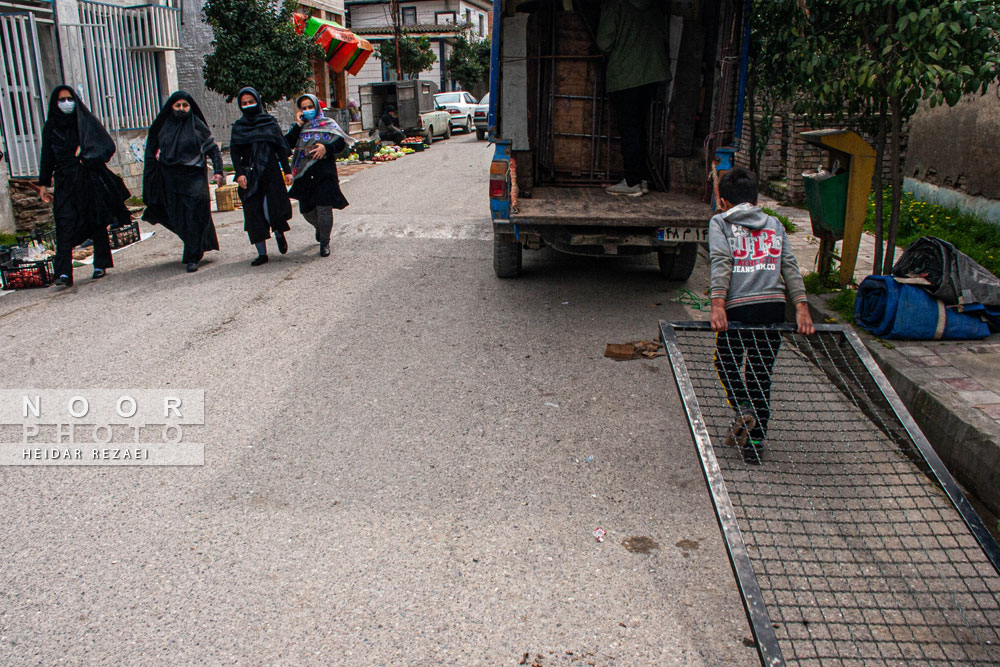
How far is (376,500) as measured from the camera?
3701 mm

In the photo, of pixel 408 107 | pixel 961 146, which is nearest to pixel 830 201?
pixel 961 146

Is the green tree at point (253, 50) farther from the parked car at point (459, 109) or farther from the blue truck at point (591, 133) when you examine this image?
the parked car at point (459, 109)

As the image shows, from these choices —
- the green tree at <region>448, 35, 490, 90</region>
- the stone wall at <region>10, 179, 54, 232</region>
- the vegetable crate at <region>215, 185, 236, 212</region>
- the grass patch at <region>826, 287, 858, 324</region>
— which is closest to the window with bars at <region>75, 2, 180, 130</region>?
the vegetable crate at <region>215, 185, 236, 212</region>

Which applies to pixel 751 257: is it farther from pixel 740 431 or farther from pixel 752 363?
pixel 740 431

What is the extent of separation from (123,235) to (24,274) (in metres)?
2.28

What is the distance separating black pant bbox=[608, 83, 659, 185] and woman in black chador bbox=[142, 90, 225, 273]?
4.27 metres

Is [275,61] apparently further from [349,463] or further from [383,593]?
[383,593]

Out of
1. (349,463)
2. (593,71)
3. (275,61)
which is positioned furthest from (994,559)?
(275,61)

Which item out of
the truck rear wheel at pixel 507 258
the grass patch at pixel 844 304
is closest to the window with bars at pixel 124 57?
the truck rear wheel at pixel 507 258

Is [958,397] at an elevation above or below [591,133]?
below

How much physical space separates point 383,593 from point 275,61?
16.4 metres

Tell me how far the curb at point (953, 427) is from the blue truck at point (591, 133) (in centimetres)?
209

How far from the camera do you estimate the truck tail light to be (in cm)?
658

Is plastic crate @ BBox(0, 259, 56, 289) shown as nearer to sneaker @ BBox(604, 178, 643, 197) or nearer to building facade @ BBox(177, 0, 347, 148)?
sneaker @ BBox(604, 178, 643, 197)
